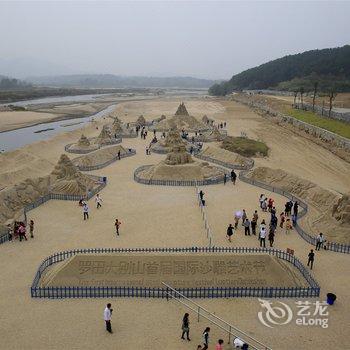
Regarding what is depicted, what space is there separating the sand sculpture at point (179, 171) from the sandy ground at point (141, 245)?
6.64 feet

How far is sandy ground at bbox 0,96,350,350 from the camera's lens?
14.9 metres

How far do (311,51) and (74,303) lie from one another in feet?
653

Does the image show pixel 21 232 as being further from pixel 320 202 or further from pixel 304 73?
pixel 304 73

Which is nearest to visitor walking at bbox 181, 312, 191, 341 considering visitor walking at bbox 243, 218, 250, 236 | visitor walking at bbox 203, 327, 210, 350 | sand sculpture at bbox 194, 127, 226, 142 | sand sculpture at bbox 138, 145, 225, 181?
visitor walking at bbox 203, 327, 210, 350

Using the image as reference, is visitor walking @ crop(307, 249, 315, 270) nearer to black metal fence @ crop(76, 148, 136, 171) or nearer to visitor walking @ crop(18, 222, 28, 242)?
visitor walking @ crop(18, 222, 28, 242)

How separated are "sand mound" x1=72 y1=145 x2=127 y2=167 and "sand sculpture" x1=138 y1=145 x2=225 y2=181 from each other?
733cm

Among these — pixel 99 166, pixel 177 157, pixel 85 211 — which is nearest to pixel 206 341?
pixel 85 211

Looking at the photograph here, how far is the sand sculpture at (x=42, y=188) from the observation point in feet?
92.8

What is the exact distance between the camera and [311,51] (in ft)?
628

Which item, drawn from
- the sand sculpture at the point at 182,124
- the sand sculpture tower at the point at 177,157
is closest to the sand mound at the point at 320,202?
the sand sculpture tower at the point at 177,157

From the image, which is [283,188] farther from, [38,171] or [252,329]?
[38,171]

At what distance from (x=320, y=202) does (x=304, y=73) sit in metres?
148

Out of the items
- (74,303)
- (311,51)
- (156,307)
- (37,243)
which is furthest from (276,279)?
(311,51)

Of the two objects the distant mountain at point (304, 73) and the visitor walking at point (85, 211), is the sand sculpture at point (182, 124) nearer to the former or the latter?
the visitor walking at point (85, 211)
